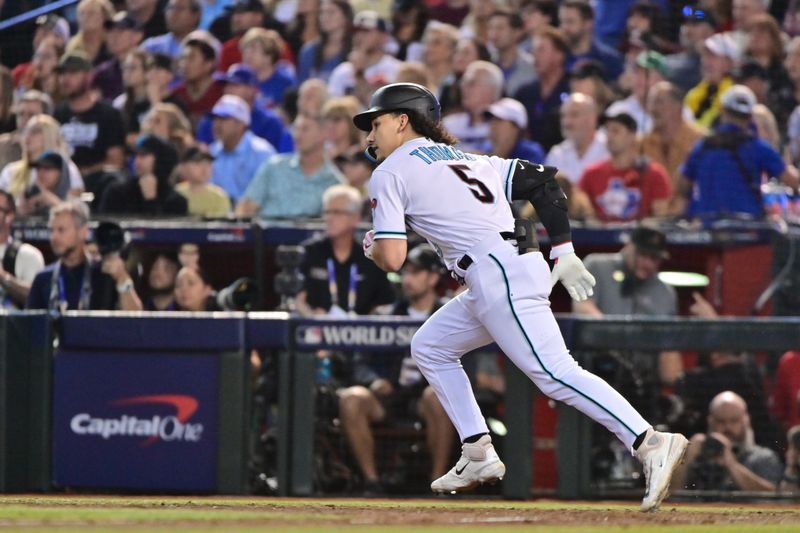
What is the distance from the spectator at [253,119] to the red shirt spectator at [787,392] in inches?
195

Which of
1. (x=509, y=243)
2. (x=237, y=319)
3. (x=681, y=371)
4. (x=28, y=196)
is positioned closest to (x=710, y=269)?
(x=681, y=371)

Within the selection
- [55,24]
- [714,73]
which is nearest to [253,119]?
[55,24]

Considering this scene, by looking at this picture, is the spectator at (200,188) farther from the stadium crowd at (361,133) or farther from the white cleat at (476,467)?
the white cleat at (476,467)

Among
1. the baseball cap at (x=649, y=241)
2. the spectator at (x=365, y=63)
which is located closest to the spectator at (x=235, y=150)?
the spectator at (x=365, y=63)

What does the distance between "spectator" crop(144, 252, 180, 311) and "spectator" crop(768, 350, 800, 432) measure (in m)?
3.81

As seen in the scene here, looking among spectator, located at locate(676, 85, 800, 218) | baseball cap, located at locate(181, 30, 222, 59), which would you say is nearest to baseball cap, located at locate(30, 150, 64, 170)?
baseball cap, located at locate(181, 30, 222, 59)

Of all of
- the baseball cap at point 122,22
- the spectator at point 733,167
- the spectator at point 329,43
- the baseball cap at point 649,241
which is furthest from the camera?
the baseball cap at point 122,22

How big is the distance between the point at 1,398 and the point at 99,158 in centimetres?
365

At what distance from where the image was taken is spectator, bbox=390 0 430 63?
42.5 feet

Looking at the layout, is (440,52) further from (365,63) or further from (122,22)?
(122,22)

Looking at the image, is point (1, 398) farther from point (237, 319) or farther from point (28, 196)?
point (28, 196)

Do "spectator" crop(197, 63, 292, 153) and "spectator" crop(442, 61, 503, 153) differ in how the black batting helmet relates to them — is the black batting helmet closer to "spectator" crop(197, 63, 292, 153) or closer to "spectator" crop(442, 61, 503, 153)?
"spectator" crop(442, 61, 503, 153)

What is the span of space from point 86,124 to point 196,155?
1565mm

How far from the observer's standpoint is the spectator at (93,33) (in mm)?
13062
